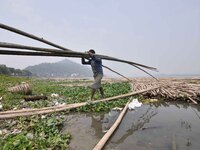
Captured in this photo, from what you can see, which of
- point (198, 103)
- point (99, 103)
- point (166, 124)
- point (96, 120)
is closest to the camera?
point (166, 124)

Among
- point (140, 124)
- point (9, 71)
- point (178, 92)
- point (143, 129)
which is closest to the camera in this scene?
point (143, 129)

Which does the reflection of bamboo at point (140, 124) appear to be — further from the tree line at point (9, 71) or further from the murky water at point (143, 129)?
the tree line at point (9, 71)

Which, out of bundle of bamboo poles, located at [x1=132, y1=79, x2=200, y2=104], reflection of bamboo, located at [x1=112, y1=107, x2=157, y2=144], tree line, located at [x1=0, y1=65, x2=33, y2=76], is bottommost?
tree line, located at [x1=0, y1=65, x2=33, y2=76]

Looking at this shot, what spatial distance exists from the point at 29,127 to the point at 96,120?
2.27 m

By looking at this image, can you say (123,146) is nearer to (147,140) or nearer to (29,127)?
(147,140)

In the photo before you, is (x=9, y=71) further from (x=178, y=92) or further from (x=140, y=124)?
(x=140, y=124)

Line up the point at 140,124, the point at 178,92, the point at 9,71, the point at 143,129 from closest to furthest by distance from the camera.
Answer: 1. the point at 143,129
2. the point at 140,124
3. the point at 178,92
4. the point at 9,71

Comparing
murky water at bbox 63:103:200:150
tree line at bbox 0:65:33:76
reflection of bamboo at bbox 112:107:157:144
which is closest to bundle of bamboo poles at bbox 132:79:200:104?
murky water at bbox 63:103:200:150

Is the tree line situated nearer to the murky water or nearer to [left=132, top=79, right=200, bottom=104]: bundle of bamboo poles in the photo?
[left=132, top=79, right=200, bottom=104]: bundle of bamboo poles

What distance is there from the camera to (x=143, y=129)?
6.59 meters

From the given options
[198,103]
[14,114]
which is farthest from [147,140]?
[198,103]

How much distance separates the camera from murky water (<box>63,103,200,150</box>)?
533 cm

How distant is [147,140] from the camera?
559 cm

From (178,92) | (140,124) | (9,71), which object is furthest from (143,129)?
(9,71)
